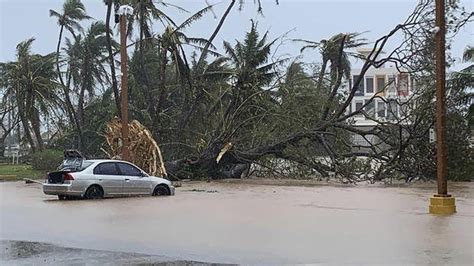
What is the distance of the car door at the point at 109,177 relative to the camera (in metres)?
20.8

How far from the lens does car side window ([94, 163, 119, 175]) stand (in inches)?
820

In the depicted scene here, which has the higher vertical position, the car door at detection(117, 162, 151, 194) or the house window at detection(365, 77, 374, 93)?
the house window at detection(365, 77, 374, 93)

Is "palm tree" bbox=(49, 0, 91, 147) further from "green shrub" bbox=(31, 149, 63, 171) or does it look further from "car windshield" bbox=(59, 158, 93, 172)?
"car windshield" bbox=(59, 158, 93, 172)

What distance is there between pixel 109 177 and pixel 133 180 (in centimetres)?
82

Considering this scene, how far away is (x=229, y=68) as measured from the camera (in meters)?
40.7

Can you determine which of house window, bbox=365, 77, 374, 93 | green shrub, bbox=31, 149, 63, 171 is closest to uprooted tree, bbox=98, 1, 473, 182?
green shrub, bbox=31, 149, 63, 171

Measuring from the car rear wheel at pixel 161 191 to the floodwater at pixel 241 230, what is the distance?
441 mm

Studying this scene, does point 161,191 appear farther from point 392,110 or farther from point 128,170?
point 392,110

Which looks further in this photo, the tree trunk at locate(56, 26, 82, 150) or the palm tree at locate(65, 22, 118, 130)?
the palm tree at locate(65, 22, 118, 130)

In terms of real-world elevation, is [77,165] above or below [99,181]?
above

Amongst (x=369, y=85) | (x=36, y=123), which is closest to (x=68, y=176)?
(x=36, y=123)

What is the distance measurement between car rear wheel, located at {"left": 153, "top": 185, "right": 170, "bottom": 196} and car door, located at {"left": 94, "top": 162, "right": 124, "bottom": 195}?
139 cm

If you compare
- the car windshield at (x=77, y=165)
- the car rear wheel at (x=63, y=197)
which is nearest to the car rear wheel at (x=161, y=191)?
the car windshield at (x=77, y=165)

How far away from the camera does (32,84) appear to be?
147 feet
